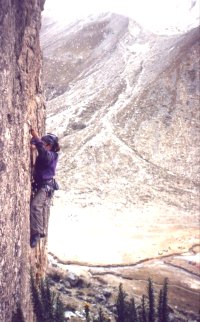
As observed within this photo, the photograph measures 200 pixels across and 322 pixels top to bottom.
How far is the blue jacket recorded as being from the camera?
1085 cm

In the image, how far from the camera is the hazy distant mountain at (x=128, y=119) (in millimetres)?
38375

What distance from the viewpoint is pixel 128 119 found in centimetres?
4903

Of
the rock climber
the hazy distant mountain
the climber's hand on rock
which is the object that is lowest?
the hazy distant mountain

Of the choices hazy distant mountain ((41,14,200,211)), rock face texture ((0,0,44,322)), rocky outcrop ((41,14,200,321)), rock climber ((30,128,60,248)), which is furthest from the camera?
hazy distant mountain ((41,14,200,211))

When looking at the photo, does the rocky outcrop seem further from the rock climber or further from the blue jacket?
the blue jacket

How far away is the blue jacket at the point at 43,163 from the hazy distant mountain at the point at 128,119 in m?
23.5

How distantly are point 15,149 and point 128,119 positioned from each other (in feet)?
130

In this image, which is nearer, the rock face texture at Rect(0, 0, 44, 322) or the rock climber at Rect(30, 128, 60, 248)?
the rock face texture at Rect(0, 0, 44, 322)

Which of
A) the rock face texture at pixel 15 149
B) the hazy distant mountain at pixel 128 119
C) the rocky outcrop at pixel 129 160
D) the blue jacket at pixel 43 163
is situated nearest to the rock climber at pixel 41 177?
the blue jacket at pixel 43 163

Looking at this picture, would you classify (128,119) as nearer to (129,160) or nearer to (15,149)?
(129,160)

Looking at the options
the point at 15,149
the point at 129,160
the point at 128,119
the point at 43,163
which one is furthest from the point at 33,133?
the point at 128,119

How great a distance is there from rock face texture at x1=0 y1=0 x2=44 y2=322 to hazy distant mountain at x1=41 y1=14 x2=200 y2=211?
79.6ft

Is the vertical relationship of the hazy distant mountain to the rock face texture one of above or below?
below

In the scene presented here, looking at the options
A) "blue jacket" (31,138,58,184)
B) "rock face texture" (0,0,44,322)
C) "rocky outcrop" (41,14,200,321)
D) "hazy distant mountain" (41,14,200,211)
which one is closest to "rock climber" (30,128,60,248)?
"blue jacket" (31,138,58,184)
